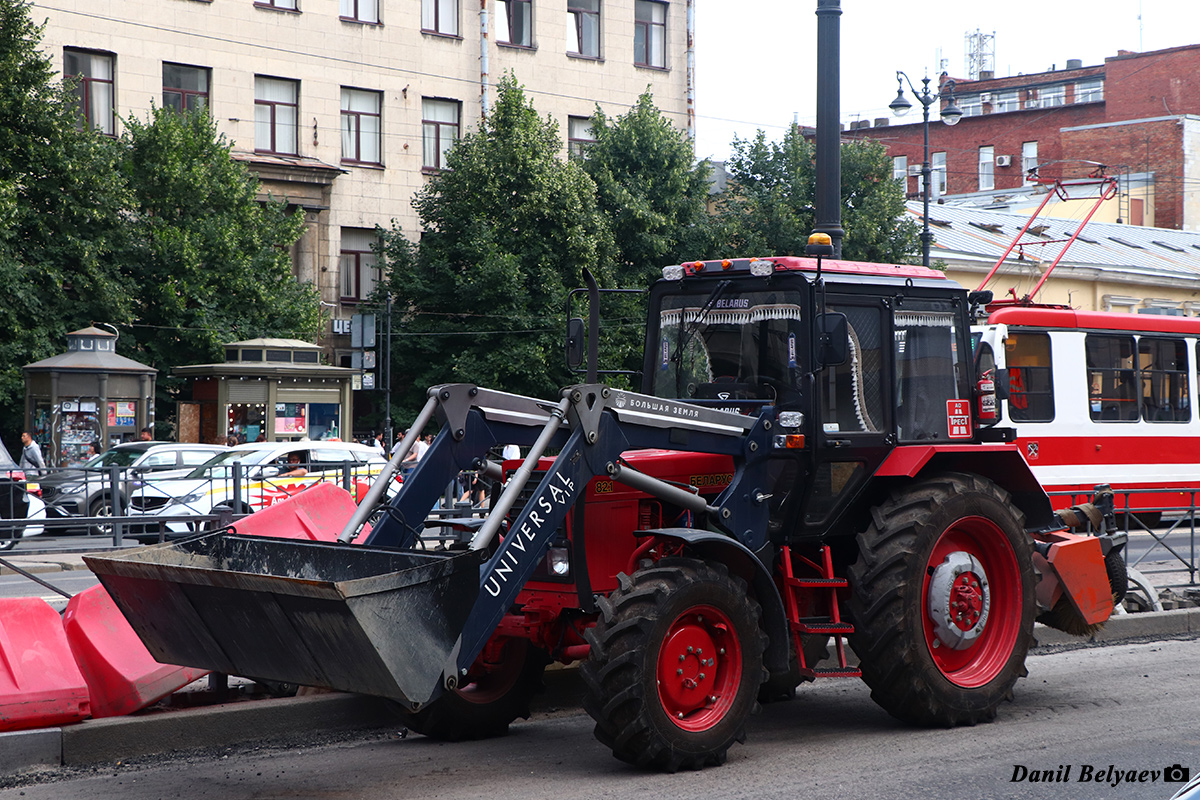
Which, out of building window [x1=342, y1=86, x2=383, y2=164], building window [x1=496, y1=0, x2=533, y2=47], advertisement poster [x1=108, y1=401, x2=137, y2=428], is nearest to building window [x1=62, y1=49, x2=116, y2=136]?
building window [x1=342, y1=86, x2=383, y2=164]

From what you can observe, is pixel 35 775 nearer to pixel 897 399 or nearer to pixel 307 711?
pixel 307 711

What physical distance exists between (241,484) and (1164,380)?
15112 millimetres

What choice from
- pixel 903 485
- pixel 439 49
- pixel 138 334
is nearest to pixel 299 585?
pixel 903 485

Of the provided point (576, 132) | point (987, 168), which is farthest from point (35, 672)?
point (987, 168)

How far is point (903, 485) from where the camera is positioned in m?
8.08

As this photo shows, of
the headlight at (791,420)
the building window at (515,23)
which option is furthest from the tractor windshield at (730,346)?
the building window at (515,23)

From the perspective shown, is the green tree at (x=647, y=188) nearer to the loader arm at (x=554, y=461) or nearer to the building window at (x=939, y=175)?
the loader arm at (x=554, y=461)

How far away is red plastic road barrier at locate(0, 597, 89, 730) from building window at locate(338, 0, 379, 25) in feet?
108

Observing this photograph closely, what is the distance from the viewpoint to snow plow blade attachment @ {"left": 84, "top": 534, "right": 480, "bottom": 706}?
227 inches

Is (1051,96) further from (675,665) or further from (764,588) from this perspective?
(675,665)

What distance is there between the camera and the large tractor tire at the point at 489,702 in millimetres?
7453

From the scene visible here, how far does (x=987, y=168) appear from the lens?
68.0 metres

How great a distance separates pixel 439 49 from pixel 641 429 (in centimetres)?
3409

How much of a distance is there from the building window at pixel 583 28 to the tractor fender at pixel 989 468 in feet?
113
